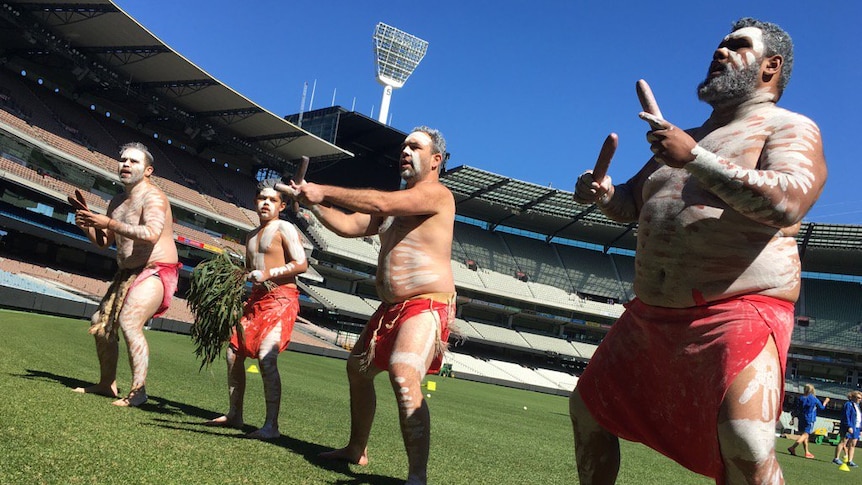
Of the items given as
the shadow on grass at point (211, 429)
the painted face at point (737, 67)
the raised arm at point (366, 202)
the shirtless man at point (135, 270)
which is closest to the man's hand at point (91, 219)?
Answer: the shirtless man at point (135, 270)

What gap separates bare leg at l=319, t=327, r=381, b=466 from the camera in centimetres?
402

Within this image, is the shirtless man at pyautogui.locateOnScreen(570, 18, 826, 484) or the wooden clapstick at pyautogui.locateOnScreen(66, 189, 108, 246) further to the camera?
the wooden clapstick at pyautogui.locateOnScreen(66, 189, 108, 246)

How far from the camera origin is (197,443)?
12.1 feet

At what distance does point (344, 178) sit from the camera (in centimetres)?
4619

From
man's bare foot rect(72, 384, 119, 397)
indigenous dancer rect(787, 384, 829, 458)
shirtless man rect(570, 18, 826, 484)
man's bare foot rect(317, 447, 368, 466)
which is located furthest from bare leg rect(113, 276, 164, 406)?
indigenous dancer rect(787, 384, 829, 458)

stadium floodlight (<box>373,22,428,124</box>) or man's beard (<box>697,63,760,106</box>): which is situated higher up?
stadium floodlight (<box>373,22,428,124</box>)

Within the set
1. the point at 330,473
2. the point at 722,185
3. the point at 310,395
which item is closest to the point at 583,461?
the point at 722,185

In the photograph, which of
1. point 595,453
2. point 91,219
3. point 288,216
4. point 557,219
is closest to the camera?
point 595,453

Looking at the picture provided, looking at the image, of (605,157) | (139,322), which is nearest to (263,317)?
(139,322)

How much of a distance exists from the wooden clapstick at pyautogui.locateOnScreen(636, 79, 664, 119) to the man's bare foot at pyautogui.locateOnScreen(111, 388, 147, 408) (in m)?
4.32

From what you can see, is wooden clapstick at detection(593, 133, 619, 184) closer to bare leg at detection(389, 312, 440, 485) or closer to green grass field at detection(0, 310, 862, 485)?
bare leg at detection(389, 312, 440, 485)

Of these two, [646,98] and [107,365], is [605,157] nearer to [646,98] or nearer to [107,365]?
[646,98]

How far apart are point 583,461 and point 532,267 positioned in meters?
51.0

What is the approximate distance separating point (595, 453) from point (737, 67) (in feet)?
5.35
